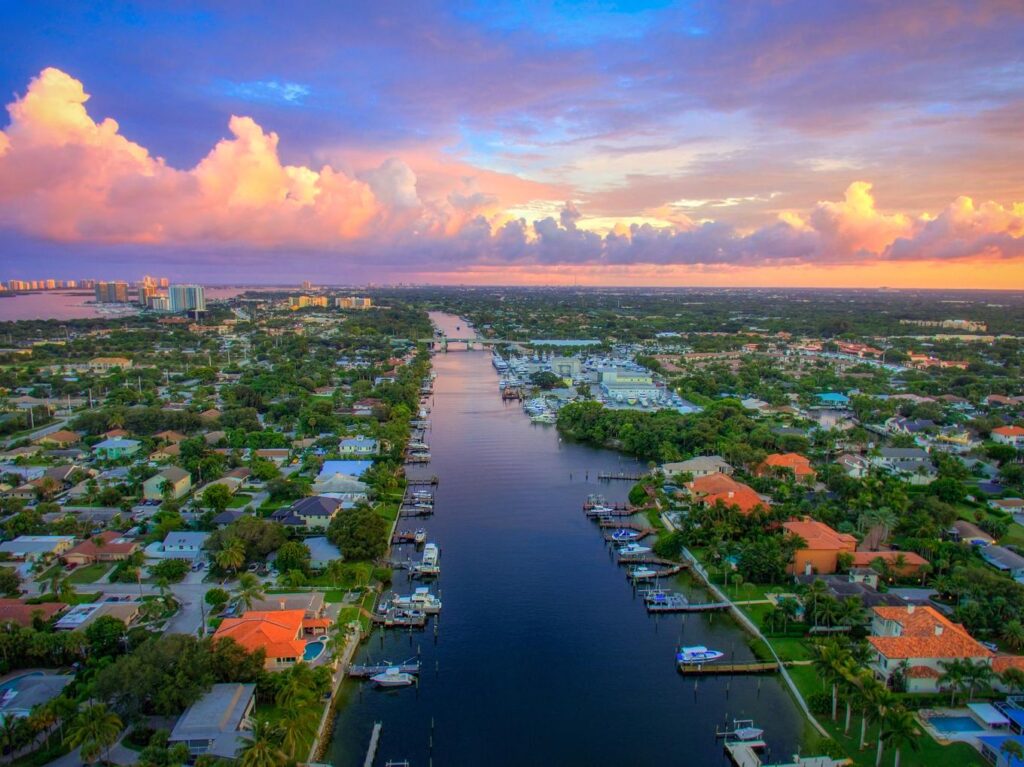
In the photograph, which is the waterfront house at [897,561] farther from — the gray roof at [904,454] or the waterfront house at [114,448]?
the waterfront house at [114,448]

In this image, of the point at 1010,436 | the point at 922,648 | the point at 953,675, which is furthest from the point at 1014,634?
the point at 1010,436

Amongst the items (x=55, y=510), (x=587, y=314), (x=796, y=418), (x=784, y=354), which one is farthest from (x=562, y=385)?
(x=587, y=314)

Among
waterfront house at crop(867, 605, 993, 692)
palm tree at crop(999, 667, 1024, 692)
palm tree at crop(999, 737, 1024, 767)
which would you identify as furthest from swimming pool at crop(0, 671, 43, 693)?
palm tree at crop(999, 667, 1024, 692)

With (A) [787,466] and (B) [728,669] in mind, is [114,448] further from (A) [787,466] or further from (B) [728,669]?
(A) [787,466]

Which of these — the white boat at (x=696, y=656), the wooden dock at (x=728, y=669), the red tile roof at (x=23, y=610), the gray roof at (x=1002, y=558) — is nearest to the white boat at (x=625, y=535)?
the white boat at (x=696, y=656)

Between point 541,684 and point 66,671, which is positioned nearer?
Result: point 66,671

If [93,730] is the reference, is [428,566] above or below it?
below

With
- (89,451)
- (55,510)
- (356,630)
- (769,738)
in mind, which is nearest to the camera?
(769,738)

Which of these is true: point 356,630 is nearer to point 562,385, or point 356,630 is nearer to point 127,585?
point 127,585
